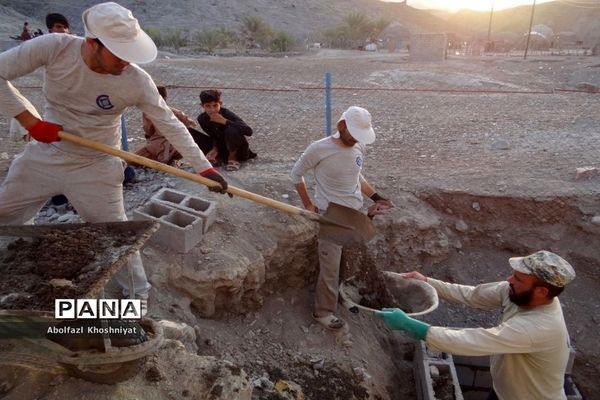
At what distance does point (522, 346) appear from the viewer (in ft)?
9.15

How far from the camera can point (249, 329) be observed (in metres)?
3.99

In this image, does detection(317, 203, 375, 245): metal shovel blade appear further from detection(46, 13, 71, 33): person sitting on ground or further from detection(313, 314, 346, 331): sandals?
detection(46, 13, 71, 33): person sitting on ground

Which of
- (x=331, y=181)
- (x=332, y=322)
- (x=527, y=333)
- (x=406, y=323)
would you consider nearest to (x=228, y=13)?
(x=331, y=181)

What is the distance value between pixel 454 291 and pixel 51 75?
3.11 meters

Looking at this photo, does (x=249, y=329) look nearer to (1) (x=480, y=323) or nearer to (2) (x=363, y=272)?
(2) (x=363, y=272)

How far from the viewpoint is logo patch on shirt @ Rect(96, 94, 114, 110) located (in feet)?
9.24

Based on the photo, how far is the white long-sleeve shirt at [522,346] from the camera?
9.10 ft

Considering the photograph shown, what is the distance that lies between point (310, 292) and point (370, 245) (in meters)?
0.92

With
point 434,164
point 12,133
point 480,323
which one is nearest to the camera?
point 12,133

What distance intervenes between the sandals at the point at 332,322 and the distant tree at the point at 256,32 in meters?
26.8

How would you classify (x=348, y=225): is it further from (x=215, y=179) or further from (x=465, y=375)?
(x=465, y=375)

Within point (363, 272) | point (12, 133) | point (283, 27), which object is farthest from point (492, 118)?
point (283, 27)

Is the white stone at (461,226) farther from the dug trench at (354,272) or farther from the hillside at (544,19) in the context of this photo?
the hillside at (544,19)

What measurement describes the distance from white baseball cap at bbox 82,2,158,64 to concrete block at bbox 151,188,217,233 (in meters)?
1.74
